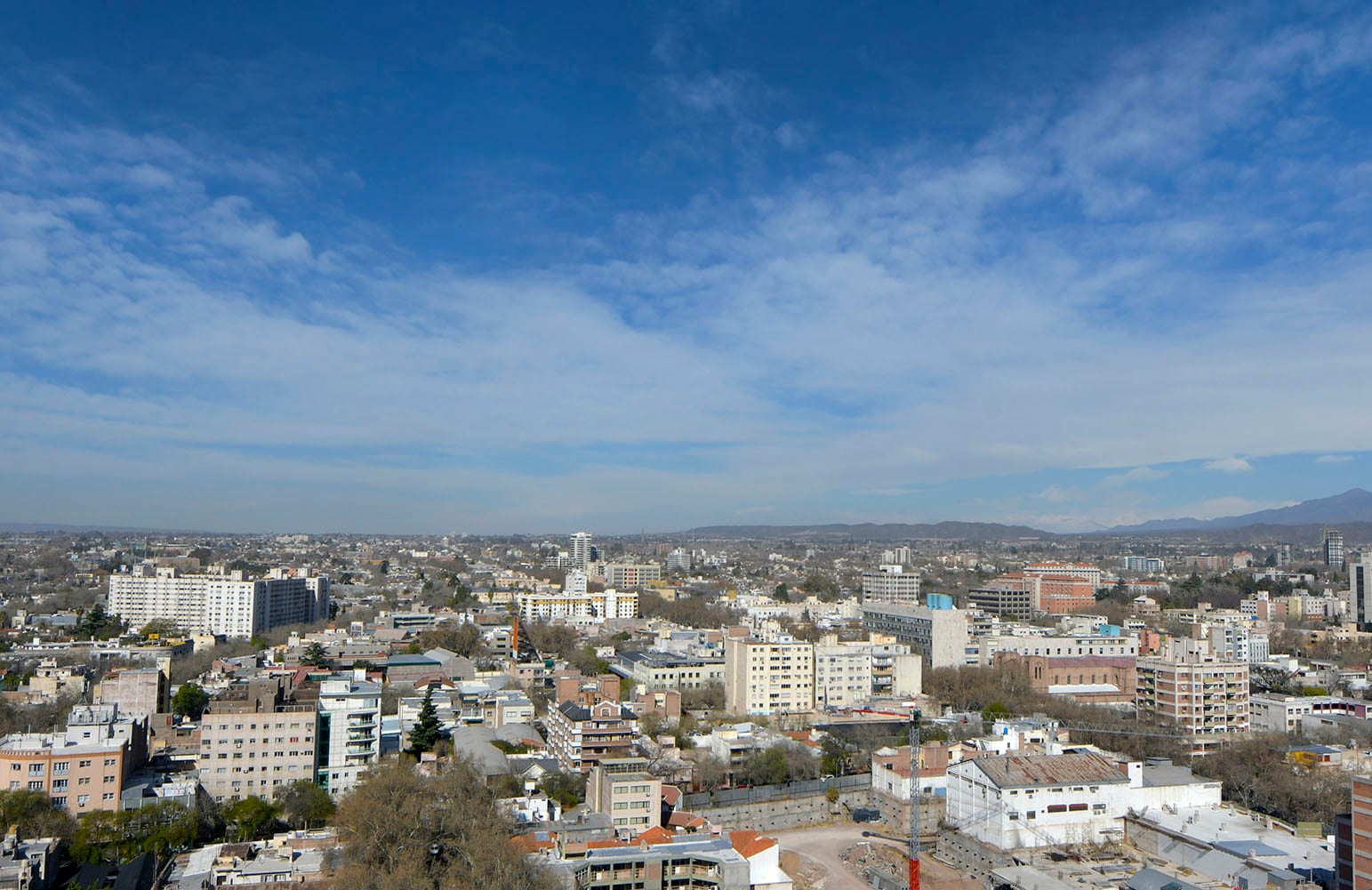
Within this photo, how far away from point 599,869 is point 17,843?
261 inches

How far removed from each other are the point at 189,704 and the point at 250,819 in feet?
24.9

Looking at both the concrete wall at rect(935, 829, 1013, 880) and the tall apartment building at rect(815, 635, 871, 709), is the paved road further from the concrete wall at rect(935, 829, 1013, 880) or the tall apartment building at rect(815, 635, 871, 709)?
the tall apartment building at rect(815, 635, 871, 709)

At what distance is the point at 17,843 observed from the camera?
38.0 ft

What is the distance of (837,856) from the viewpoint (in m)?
14.4

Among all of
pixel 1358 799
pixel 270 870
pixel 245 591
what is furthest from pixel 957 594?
pixel 270 870

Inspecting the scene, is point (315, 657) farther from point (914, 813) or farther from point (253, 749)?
point (914, 813)

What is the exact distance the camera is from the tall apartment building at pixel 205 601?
113ft

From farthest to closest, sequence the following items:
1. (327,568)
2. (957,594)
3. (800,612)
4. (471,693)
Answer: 1. (327,568)
2. (957,594)
3. (800,612)
4. (471,693)

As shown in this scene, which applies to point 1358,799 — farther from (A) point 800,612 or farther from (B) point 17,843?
(A) point 800,612

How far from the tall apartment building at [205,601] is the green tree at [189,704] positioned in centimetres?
1402

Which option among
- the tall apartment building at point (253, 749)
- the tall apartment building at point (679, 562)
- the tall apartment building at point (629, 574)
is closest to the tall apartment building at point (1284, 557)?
the tall apartment building at point (679, 562)

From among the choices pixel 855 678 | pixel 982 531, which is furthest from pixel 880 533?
pixel 855 678

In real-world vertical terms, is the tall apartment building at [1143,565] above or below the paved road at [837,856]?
above

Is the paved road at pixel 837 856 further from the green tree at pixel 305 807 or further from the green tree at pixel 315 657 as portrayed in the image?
the green tree at pixel 315 657
